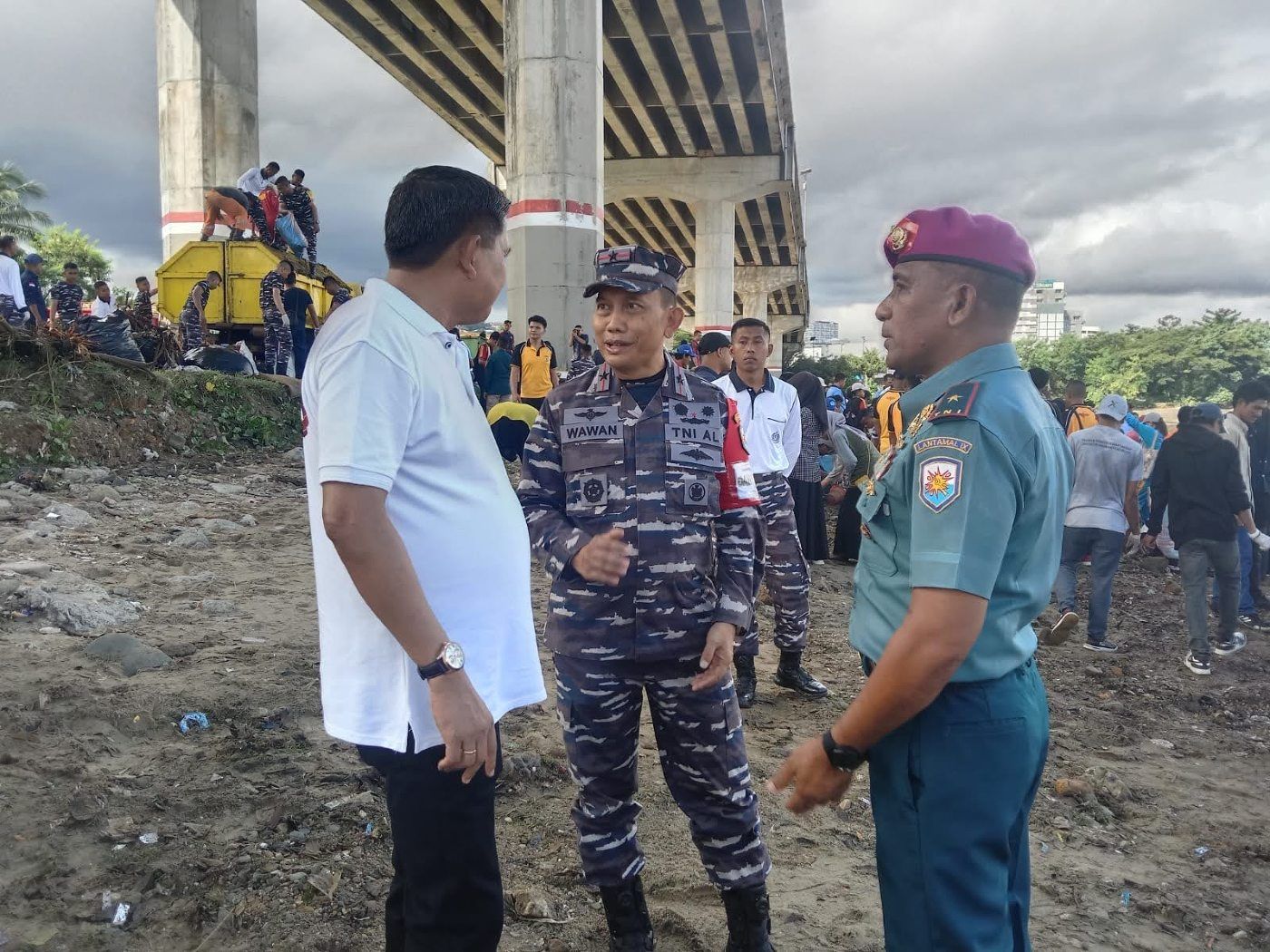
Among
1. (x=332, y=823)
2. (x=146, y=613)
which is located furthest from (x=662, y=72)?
(x=332, y=823)

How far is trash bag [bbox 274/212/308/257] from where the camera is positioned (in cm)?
1280

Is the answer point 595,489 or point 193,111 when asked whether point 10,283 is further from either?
point 595,489

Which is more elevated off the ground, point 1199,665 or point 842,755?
point 842,755

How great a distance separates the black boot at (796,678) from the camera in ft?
16.8

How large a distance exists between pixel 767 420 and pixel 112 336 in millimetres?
7184

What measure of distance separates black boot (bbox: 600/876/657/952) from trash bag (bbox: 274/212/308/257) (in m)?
12.3

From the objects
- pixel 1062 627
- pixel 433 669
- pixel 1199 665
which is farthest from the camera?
pixel 1199 665

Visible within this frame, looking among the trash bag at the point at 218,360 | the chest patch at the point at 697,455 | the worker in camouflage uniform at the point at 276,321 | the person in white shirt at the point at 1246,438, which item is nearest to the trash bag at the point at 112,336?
the trash bag at the point at 218,360

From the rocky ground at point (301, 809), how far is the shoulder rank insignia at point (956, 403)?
0.60 m

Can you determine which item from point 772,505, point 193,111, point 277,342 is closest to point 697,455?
point 772,505

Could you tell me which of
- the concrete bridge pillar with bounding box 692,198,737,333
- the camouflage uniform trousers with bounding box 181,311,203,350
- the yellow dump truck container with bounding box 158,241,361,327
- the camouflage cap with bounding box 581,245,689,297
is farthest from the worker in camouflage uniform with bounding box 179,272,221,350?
the concrete bridge pillar with bounding box 692,198,737,333

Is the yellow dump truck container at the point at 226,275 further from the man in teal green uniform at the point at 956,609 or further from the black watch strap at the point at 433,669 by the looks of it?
the man in teal green uniform at the point at 956,609

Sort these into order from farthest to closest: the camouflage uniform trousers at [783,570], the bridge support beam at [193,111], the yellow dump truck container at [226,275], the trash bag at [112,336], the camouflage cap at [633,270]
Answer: the bridge support beam at [193,111], the yellow dump truck container at [226,275], the trash bag at [112,336], the camouflage uniform trousers at [783,570], the camouflage cap at [633,270]

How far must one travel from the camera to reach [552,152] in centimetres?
1451
